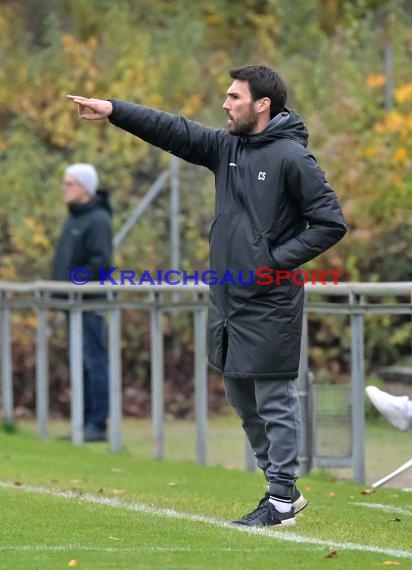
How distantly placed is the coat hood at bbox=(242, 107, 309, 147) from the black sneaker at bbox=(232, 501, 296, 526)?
170 centimetres

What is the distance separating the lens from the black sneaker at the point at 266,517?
8.05 m

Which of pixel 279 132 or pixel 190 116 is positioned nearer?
pixel 279 132

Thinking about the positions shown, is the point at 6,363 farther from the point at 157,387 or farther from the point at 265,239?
the point at 265,239

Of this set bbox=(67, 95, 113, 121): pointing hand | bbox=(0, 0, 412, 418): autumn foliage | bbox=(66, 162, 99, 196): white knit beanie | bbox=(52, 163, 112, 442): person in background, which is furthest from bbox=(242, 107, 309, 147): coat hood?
bbox=(0, 0, 412, 418): autumn foliage

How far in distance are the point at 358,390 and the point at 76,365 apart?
3.48 meters

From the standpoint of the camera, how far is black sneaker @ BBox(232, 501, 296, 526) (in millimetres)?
8055

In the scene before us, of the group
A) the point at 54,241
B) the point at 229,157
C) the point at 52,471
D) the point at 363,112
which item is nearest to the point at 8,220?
the point at 54,241

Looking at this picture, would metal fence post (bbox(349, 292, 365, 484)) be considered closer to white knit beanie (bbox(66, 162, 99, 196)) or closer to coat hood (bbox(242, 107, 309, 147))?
coat hood (bbox(242, 107, 309, 147))

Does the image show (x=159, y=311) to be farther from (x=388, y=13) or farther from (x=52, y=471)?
(x=388, y=13)

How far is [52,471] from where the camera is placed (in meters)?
10.8

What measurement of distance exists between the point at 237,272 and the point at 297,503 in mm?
1143

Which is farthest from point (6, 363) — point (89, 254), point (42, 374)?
point (89, 254)

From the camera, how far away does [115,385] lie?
12797mm

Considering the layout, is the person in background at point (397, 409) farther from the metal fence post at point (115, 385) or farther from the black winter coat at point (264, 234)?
the metal fence post at point (115, 385)
